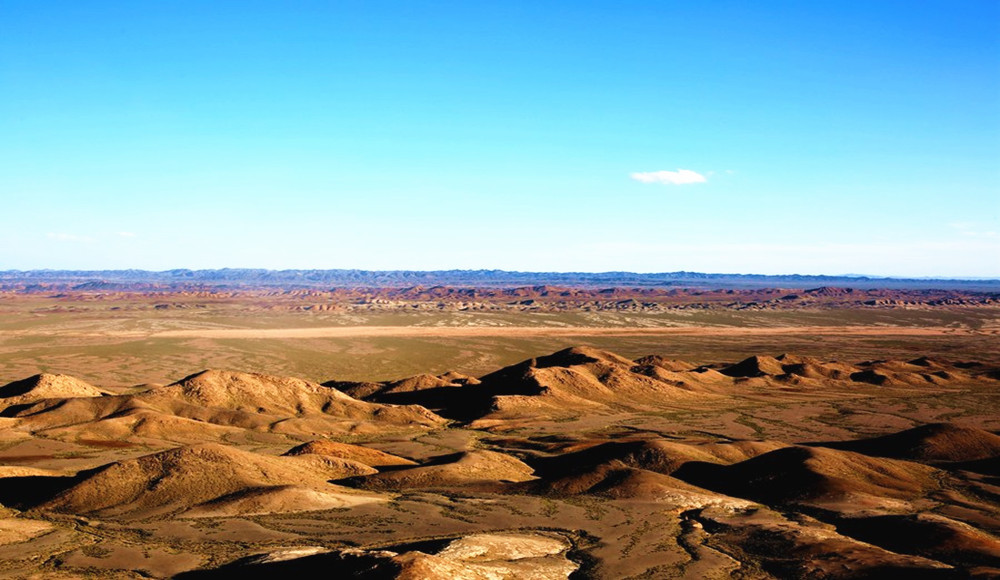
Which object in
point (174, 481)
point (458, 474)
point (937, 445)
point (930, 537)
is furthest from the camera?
point (937, 445)

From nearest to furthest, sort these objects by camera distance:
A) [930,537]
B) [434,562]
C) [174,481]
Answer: [434,562] → [930,537] → [174,481]

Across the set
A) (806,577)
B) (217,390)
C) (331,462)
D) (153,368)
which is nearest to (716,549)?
(806,577)

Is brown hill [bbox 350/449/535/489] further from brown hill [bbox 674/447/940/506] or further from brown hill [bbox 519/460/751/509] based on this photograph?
brown hill [bbox 674/447/940/506]

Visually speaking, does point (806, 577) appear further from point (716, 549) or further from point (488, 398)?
point (488, 398)

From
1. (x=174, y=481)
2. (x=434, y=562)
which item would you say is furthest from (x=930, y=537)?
(x=174, y=481)

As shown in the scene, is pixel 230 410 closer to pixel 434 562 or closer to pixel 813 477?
pixel 813 477

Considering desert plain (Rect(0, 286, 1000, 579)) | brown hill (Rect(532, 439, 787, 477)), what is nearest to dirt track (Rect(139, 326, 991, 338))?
desert plain (Rect(0, 286, 1000, 579))

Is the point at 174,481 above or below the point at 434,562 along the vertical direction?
below
